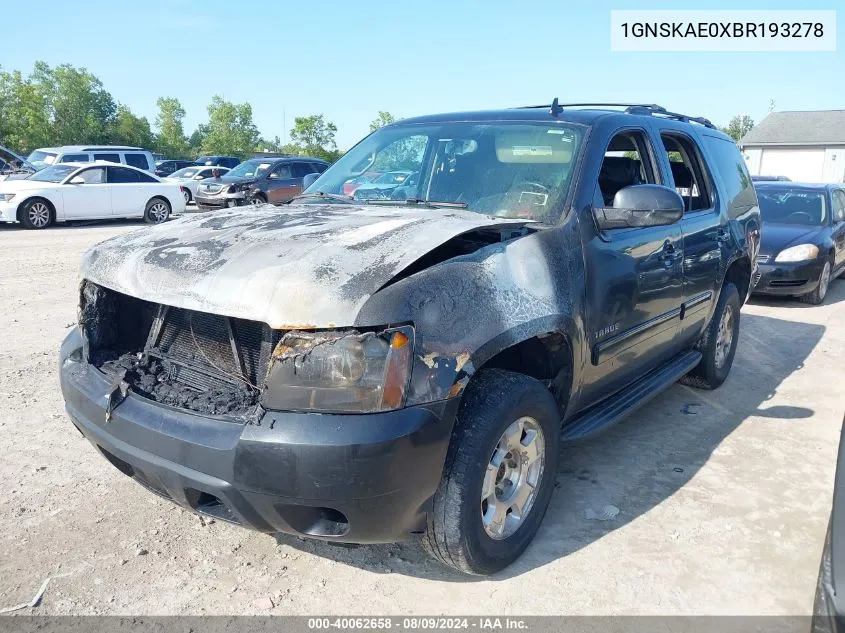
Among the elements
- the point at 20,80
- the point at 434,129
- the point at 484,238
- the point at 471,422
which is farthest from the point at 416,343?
the point at 20,80

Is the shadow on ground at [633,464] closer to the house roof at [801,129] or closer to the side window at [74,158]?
the side window at [74,158]

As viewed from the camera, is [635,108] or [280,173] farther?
[280,173]

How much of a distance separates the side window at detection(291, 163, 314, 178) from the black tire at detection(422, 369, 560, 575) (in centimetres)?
1604


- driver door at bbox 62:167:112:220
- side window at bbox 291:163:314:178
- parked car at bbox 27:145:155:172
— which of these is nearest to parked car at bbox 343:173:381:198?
driver door at bbox 62:167:112:220

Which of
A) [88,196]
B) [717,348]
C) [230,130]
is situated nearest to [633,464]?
[717,348]

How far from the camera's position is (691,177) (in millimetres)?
4840

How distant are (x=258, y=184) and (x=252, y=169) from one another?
110cm

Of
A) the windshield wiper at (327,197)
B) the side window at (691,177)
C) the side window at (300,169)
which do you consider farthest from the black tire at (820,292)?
the side window at (300,169)

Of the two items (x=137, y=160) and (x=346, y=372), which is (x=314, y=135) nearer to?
(x=137, y=160)

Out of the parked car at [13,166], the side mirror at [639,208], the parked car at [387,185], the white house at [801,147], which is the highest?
the parked car at [13,166]

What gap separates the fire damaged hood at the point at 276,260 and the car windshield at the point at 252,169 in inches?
589

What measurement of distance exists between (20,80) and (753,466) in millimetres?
56375

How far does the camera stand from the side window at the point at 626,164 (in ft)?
12.8

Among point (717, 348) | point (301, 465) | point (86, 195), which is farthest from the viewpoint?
point (86, 195)
